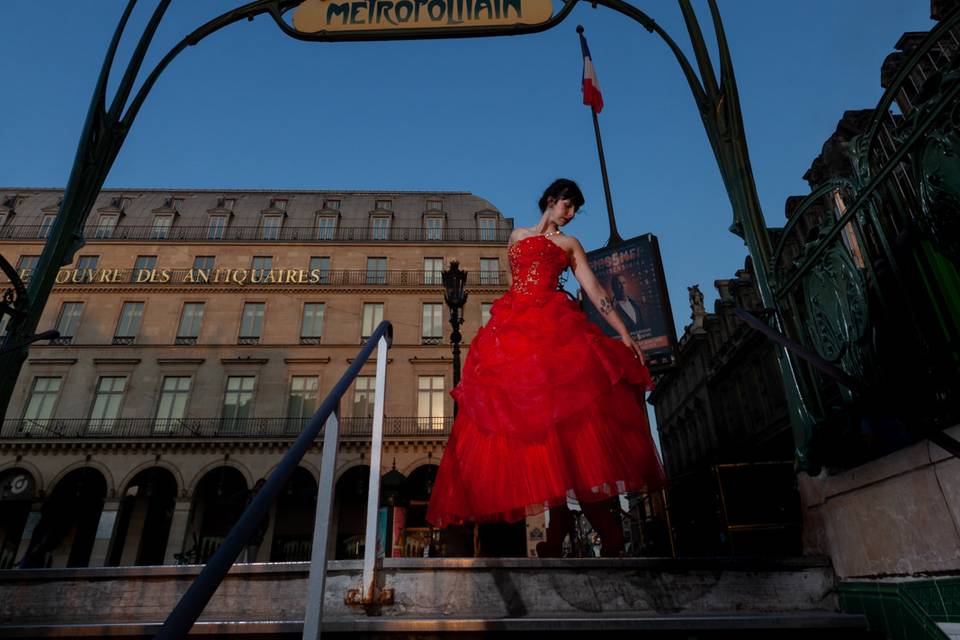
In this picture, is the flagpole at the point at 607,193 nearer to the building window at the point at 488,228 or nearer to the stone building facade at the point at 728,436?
the stone building facade at the point at 728,436

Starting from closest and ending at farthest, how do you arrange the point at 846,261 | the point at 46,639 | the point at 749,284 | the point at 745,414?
the point at 46,639
the point at 846,261
the point at 749,284
the point at 745,414

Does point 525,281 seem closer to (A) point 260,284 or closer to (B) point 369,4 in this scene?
(B) point 369,4

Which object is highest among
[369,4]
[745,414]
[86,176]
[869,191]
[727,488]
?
[745,414]

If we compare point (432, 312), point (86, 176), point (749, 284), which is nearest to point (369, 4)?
point (86, 176)

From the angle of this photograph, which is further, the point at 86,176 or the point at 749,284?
the point at 749,284

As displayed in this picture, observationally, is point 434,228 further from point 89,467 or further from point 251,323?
point 89,467

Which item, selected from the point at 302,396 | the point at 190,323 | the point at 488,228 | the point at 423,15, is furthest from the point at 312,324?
the point at 423,15

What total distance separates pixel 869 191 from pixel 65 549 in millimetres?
31621

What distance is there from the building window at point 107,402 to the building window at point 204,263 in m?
7.15

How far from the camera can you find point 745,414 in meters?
23.9

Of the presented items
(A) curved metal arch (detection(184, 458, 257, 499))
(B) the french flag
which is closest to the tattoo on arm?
(B) the french flag

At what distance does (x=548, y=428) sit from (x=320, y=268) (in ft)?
93.4

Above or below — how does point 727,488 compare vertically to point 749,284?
below

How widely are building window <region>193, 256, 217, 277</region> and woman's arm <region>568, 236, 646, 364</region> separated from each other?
29.7 metres
